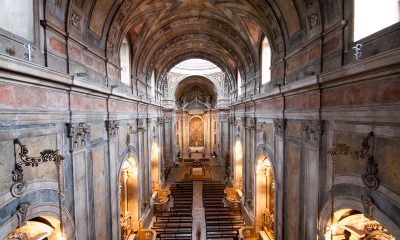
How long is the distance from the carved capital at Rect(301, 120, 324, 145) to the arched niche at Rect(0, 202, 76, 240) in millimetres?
5895

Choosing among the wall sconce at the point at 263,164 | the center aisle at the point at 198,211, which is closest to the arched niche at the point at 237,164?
the center aisle at the point at 198,211

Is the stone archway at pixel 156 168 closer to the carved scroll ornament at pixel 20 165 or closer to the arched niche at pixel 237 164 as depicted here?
the arched niche at pixel 237 164

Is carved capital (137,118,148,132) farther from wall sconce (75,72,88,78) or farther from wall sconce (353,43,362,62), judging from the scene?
wall sconce (353,43,362,62)

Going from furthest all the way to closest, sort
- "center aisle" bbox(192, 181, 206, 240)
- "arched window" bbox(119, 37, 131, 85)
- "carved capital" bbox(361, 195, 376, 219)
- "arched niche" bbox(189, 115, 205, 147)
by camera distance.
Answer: "arched niche" bbox(189, 115, 205, 147) → "center aisle" bbox(192, 181, 206, 240) → "arched window" bbox(119, 37, 131, 85) → "carved capital" bbox(361, 195, 376, 219)

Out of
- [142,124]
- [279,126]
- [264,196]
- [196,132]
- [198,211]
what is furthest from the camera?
[196,132]

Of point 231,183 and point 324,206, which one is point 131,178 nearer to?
point 324,206

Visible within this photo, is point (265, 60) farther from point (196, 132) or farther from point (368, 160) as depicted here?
point (196, 132)

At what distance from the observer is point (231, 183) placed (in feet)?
66.4

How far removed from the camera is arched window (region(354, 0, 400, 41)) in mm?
3948

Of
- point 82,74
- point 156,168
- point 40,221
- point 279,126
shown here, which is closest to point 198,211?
point 156,168

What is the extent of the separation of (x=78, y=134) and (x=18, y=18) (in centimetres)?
273

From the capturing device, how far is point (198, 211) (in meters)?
16.7

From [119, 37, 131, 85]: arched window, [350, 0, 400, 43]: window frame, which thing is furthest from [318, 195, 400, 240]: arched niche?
[119, 37, 131, 85]: arched window

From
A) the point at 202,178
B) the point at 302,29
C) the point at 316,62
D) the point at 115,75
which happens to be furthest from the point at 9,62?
the point at 202,178
